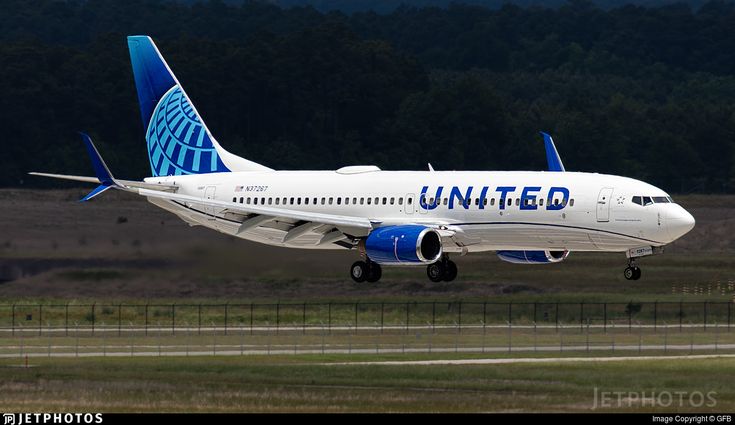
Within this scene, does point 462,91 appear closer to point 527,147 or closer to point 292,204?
point 527,147

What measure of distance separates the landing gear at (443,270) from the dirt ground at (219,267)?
6052 millimetres

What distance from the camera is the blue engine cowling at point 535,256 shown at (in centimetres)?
7988

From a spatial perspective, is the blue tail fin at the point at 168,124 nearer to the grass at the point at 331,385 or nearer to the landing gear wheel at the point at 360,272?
the landing gear wheel at the point at 360,272

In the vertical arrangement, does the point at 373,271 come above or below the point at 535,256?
below

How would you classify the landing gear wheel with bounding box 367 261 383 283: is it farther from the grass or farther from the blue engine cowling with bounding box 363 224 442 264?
the grass

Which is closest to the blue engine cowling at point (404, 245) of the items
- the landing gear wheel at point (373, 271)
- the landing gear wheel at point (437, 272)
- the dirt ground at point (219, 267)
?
the landing gear wheel at point (437, 272)

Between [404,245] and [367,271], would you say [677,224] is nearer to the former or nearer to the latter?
[404,245]

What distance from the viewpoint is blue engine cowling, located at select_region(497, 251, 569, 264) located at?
7988 cm

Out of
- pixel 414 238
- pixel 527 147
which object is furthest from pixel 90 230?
pixel 527 147

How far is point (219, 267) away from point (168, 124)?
27.0 feet

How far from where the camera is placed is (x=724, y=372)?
76938mm

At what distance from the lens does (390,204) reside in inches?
3174

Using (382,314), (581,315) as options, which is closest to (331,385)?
(382,314)

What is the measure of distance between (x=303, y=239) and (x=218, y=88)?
7830 centimetres
